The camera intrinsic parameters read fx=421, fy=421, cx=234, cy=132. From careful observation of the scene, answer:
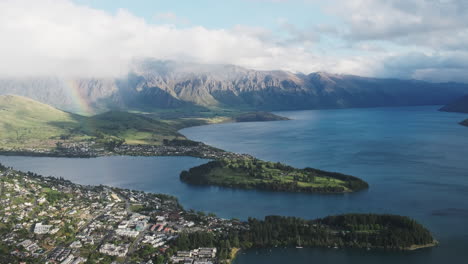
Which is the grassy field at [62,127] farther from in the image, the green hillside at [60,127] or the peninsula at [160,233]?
the peninsula at [160,233]

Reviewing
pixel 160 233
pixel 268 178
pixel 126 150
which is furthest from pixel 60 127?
pixel 160 233

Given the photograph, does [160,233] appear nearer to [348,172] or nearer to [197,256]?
[197,256]

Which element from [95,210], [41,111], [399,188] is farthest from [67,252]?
[41,111]

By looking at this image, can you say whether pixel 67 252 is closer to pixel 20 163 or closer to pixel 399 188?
pixel 399 188

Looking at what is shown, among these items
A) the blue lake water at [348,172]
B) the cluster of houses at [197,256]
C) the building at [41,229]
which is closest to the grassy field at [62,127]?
the blue lake water at [348,172]

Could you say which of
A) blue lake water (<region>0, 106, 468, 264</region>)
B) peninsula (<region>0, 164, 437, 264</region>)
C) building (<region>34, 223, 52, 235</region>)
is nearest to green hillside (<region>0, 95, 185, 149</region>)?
blue lake water (<region>0, 106, 468, 264</region>)

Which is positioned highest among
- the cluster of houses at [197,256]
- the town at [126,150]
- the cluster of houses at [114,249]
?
the town at [126,150]

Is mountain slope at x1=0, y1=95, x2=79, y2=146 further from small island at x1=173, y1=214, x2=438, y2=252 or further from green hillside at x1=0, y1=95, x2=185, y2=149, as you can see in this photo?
small island at x1=173, y1=214, x2=438, y2=252
